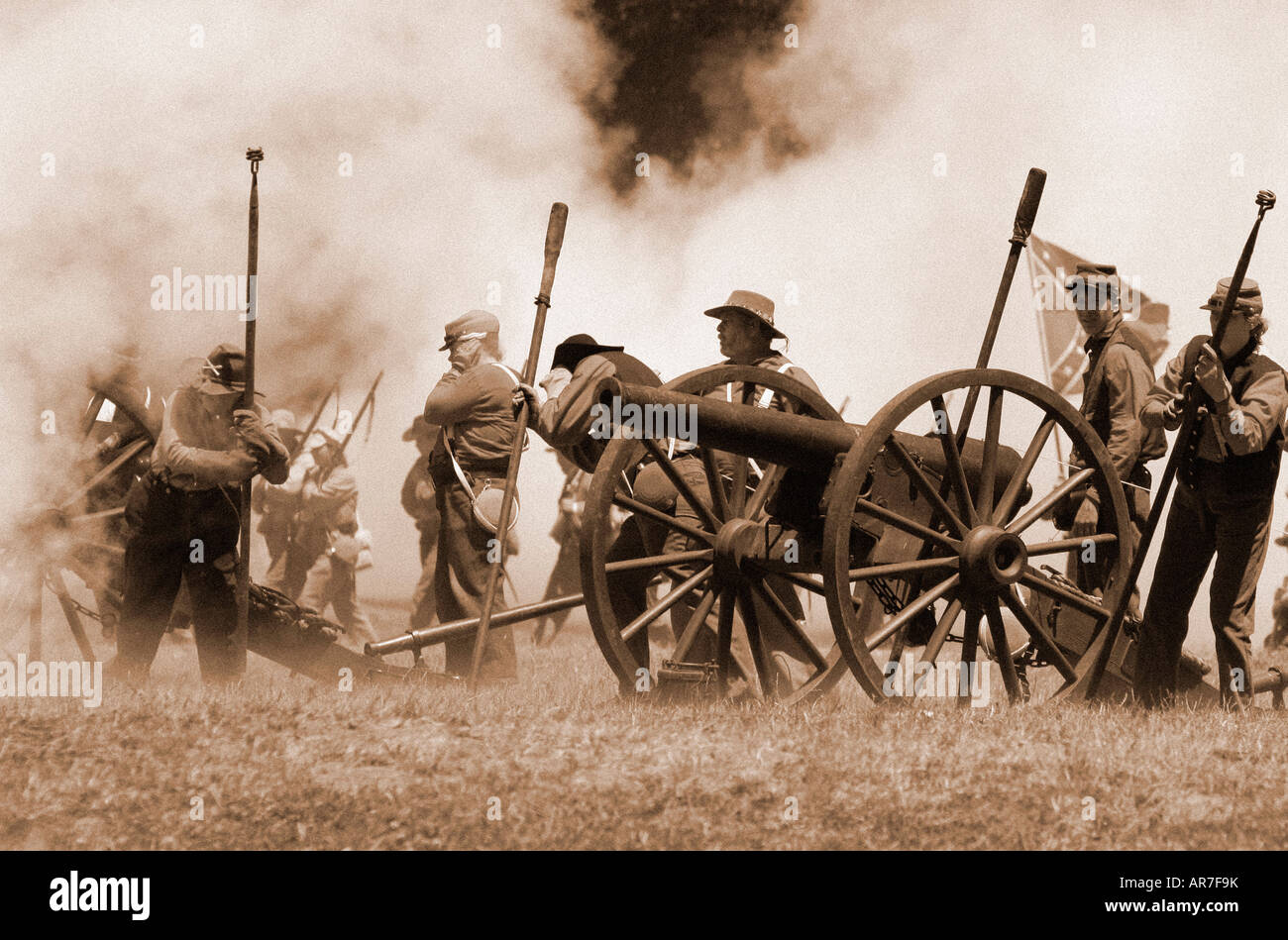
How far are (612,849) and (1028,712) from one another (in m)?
2.07

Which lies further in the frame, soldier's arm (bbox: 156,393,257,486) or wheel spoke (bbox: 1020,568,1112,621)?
soldier's arm (bbox: 156,393,257,486)

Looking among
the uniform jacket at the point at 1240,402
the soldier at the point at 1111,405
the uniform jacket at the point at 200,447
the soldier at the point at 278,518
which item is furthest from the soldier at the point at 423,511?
the uniform jacket at the point at 1240,402

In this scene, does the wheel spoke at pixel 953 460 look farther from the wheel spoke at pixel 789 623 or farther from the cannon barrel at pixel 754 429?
the wheel spoke at pixel 789 623

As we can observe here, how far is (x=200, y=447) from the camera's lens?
24.8 ft

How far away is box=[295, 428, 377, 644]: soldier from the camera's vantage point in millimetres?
12211

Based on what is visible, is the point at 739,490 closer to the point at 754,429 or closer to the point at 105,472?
the point at 754,429

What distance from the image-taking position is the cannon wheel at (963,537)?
5.67m

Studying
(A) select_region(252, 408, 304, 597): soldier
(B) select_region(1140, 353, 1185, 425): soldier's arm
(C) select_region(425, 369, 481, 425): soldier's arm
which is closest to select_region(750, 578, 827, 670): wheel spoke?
(B) select_region(1140, 353, 1185, 425): soldier's arm

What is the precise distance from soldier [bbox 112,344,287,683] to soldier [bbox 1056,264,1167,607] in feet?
11.7

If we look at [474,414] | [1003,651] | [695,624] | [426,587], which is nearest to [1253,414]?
[1003,651]

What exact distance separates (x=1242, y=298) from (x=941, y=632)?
188cm

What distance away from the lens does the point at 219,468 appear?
7320 millimetres

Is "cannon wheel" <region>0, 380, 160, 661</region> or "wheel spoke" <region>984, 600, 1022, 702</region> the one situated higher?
"cannon wheel" <region>0, 380, 160, 661</region>

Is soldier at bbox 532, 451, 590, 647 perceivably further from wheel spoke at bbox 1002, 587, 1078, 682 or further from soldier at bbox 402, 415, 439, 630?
wheel spoke at bbox 1002, 587, 1078, 682
